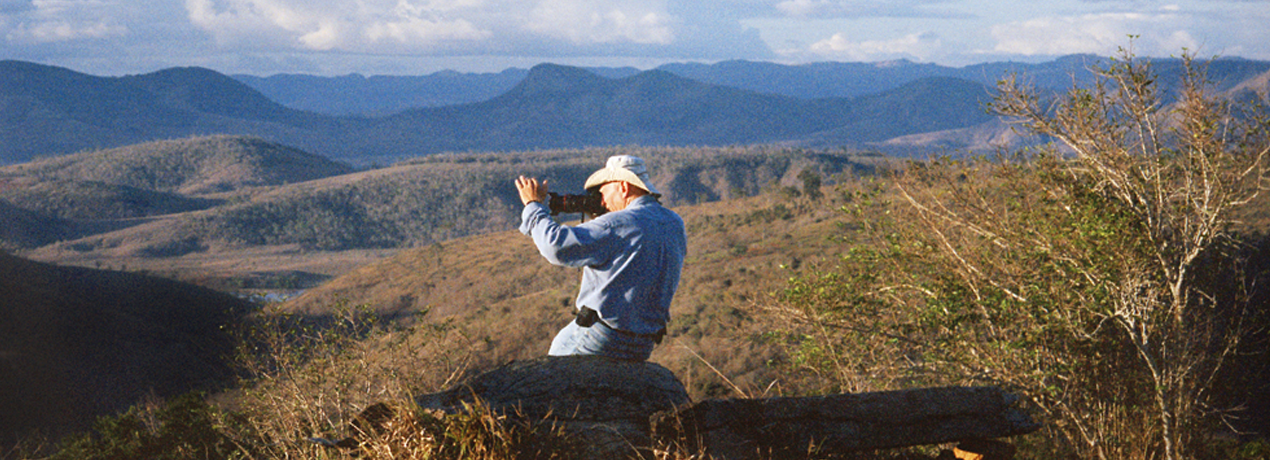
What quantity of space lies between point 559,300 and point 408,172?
336 feet

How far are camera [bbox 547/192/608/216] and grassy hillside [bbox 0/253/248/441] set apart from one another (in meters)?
30.3

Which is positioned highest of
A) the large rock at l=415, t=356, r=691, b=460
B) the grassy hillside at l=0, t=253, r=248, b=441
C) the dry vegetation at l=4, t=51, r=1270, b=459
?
the large rock at l=415, t=356, r=691, b=460

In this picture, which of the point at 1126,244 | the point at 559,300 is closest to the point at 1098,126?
the point at 1126,244

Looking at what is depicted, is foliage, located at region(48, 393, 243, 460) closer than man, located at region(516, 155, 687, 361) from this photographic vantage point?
No

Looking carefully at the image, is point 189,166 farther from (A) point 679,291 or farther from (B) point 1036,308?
(B) point 1036,308

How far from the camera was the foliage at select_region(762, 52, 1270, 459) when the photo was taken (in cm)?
857

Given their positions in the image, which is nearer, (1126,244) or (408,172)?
(1126,244)

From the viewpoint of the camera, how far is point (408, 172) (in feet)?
447

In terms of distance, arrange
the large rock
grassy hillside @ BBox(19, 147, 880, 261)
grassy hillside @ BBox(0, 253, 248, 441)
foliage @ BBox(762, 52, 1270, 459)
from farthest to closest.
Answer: grassy hillside @ BBox(19, 147, 880, 261), grassy hillside @ BBox(0, 253, 248, 441), foliage @ BBox(762, 52, 1270, 459), the large rock

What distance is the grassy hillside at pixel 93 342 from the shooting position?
3472 centimetres

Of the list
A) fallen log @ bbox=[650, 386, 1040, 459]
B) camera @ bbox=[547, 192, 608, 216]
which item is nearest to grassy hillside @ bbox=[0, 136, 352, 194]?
camera @ bbox=[547, 192, 608, 216]

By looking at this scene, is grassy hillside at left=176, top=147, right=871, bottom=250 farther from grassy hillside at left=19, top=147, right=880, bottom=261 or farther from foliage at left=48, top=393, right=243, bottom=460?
foliage at left=48, top=393, right=243, bottom=460

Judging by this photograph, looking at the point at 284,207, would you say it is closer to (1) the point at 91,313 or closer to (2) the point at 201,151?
(2) the point at 201,151

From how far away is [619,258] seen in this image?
433cm
